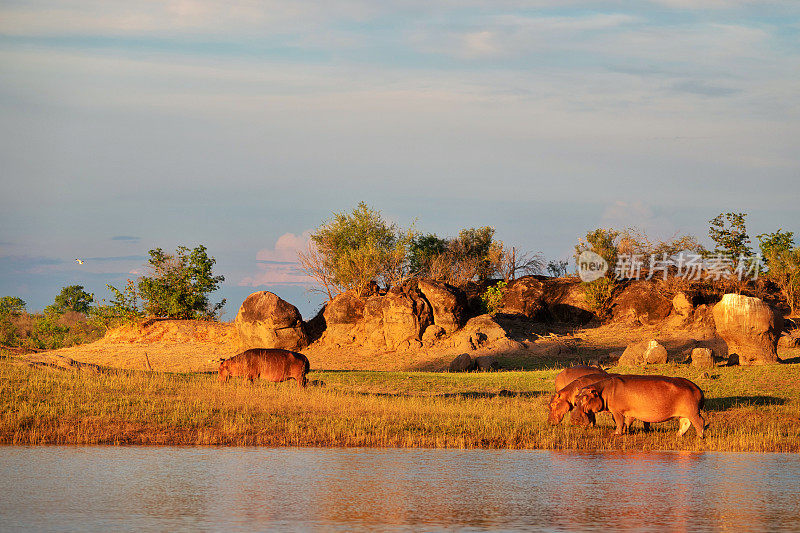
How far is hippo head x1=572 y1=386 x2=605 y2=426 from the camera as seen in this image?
1473cm

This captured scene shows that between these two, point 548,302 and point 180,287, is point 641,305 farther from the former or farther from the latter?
point 180,287

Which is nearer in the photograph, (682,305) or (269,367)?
(269,367)

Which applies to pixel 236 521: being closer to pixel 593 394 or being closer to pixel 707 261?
pixel 593 394

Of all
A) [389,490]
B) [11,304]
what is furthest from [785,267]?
[11,304]

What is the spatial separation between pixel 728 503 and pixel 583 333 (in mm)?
26650

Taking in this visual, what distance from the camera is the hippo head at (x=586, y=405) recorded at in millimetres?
14734

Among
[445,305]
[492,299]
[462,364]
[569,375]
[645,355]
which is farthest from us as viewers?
[492,299]

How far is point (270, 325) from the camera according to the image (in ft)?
117

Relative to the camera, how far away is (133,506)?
8961 mm

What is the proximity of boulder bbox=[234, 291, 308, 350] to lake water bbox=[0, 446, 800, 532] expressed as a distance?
73.4ft

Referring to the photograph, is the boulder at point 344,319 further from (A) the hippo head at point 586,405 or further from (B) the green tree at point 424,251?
(A) the hippo head at point 586,405

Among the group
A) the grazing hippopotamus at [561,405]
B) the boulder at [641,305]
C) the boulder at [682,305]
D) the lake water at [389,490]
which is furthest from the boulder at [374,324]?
the lake water at [389,490]

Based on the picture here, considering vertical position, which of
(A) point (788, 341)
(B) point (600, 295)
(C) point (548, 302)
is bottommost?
(A) point (788, 341)

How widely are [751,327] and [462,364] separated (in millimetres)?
9180
